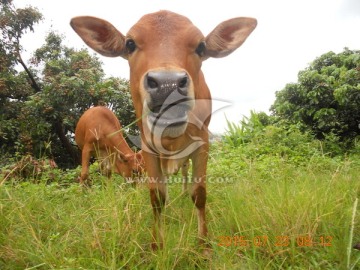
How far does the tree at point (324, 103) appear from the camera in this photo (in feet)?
29.5

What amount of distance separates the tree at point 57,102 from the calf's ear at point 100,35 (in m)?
4.98

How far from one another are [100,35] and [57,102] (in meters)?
5.53

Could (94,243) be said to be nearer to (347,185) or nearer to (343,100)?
(347,185)

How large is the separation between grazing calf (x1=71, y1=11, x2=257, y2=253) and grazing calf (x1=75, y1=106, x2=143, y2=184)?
261 cm

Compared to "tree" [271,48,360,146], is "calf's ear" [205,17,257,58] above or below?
below

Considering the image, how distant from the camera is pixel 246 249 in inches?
84.0

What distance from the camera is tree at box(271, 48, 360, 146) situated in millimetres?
8984

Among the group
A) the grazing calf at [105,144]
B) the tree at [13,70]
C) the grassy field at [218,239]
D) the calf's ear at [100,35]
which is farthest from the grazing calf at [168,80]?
the tree at [13,70]

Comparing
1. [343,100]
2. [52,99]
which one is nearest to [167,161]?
[52,99]

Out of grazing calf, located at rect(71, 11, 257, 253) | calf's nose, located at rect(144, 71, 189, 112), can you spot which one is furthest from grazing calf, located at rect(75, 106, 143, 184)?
calf's nose, located at rect(144, 71, 189, 112)

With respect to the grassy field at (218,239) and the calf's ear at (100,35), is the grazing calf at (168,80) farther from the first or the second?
the grassy field at (218,239)

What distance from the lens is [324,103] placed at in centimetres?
951
